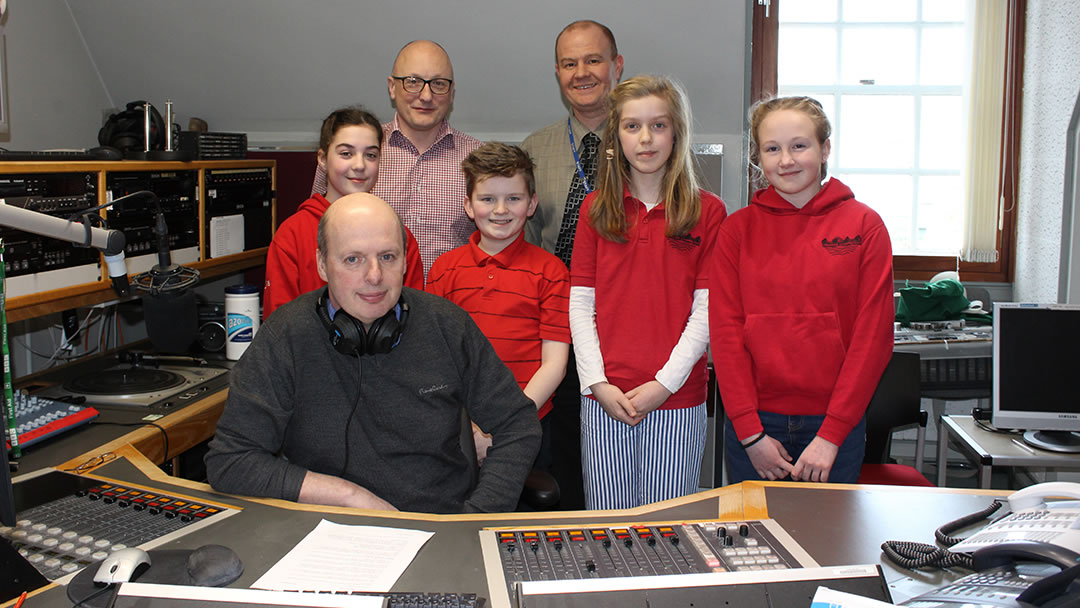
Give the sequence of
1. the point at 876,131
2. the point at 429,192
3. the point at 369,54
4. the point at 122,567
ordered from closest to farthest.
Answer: the point at 122,567 < the point at 429,192 < the point at 369,54 < the point at 876,131

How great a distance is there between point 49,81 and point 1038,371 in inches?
149

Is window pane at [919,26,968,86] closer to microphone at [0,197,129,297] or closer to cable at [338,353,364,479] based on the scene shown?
cable at [338,353,364,479]

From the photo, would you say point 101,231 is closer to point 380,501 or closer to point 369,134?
point 380,501

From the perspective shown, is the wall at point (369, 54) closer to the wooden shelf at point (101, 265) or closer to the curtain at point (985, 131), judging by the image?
the wooden shelf at point (101, 265)

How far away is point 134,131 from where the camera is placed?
9.62ft

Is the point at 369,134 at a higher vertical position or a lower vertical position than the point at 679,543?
higher

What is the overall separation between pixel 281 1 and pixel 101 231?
7.52 feet

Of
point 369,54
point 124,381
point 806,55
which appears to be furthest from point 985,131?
point 124,381

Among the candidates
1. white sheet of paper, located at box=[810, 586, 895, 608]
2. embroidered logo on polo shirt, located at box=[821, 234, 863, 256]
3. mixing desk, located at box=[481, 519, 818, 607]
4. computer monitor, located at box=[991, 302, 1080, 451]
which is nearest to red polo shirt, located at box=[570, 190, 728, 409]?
embroidered logo on polo shirt, located at box=[821, 234, 863, 256]

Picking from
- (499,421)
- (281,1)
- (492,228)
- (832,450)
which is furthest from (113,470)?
(281,1)

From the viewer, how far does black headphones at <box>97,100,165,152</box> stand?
9.50ft

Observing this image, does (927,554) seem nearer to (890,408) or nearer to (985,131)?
(890,408)

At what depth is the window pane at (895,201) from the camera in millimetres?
4070

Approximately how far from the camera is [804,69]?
158 inches
